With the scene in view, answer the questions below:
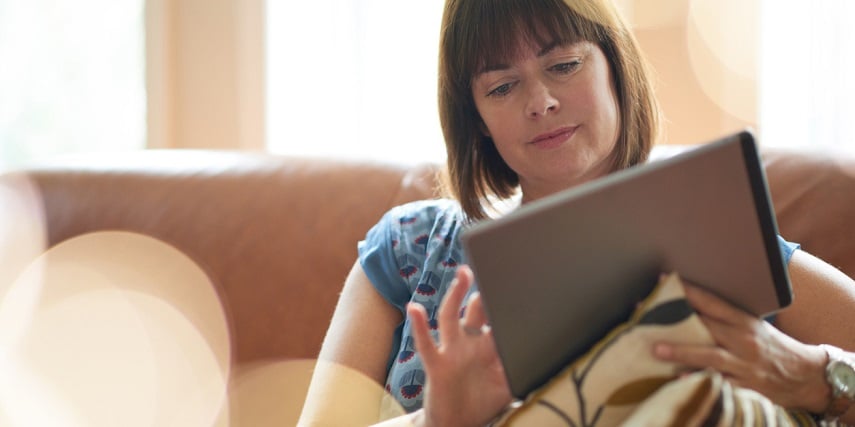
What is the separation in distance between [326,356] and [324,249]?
0.35 metres

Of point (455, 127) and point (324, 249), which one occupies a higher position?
point (455, 127)

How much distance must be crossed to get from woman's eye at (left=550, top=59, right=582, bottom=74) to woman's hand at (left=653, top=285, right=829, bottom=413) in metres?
0.51

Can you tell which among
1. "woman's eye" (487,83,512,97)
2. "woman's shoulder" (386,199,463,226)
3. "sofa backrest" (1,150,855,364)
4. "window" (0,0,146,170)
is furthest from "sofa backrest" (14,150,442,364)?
"window" (0,0,146,170)

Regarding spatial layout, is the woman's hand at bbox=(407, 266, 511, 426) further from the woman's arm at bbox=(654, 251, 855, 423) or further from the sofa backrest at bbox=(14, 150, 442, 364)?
the sofa backrest at bbox=(14, 150, 442, 364)

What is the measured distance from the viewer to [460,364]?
2.61 ft

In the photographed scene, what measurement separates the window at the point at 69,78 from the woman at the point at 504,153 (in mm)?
1697

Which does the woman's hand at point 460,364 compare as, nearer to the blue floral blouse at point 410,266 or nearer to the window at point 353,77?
the blue floral blouse at point 410,266

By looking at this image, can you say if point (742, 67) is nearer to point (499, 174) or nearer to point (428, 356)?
point (499, 174)

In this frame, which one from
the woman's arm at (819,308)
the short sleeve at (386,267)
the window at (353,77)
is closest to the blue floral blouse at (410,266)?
the short sleeve at (386,267)

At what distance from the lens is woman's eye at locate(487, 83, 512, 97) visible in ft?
3.93

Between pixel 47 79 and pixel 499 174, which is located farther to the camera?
pixel 47 79

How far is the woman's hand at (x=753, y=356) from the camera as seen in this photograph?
71cm

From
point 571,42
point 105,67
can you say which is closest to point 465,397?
point 571,42

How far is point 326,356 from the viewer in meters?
1.18
